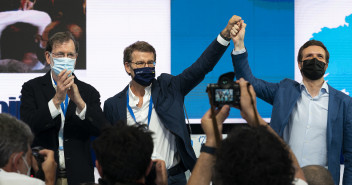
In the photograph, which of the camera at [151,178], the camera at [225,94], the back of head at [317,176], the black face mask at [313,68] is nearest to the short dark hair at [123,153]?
the camera at [151,178]

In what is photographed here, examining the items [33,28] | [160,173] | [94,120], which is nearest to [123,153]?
[160,173]

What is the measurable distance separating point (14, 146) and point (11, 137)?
0.04 meters

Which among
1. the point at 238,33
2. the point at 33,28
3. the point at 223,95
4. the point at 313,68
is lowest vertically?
the point at 223,95

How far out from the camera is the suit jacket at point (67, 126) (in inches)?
108

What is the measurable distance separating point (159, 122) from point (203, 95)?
5.40ft

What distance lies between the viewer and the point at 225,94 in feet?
6.38

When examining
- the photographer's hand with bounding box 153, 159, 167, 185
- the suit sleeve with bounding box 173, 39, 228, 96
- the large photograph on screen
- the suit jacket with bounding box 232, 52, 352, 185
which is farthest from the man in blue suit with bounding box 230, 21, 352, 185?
the large photograph on screen

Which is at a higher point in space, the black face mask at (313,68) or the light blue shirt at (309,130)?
the black face mask at (313,68)

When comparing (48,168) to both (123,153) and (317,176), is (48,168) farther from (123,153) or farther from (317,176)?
(317,176)

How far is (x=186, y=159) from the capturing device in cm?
280

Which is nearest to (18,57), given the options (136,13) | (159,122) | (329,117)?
(136,13)

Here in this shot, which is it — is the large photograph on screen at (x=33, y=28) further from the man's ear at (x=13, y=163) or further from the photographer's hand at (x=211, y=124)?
Answer: the photographer's hand at (x=211, y=124)

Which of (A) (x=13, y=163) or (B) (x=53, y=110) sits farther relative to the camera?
(B) (x=53, y=110)

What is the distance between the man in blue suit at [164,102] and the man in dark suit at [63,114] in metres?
0.21
